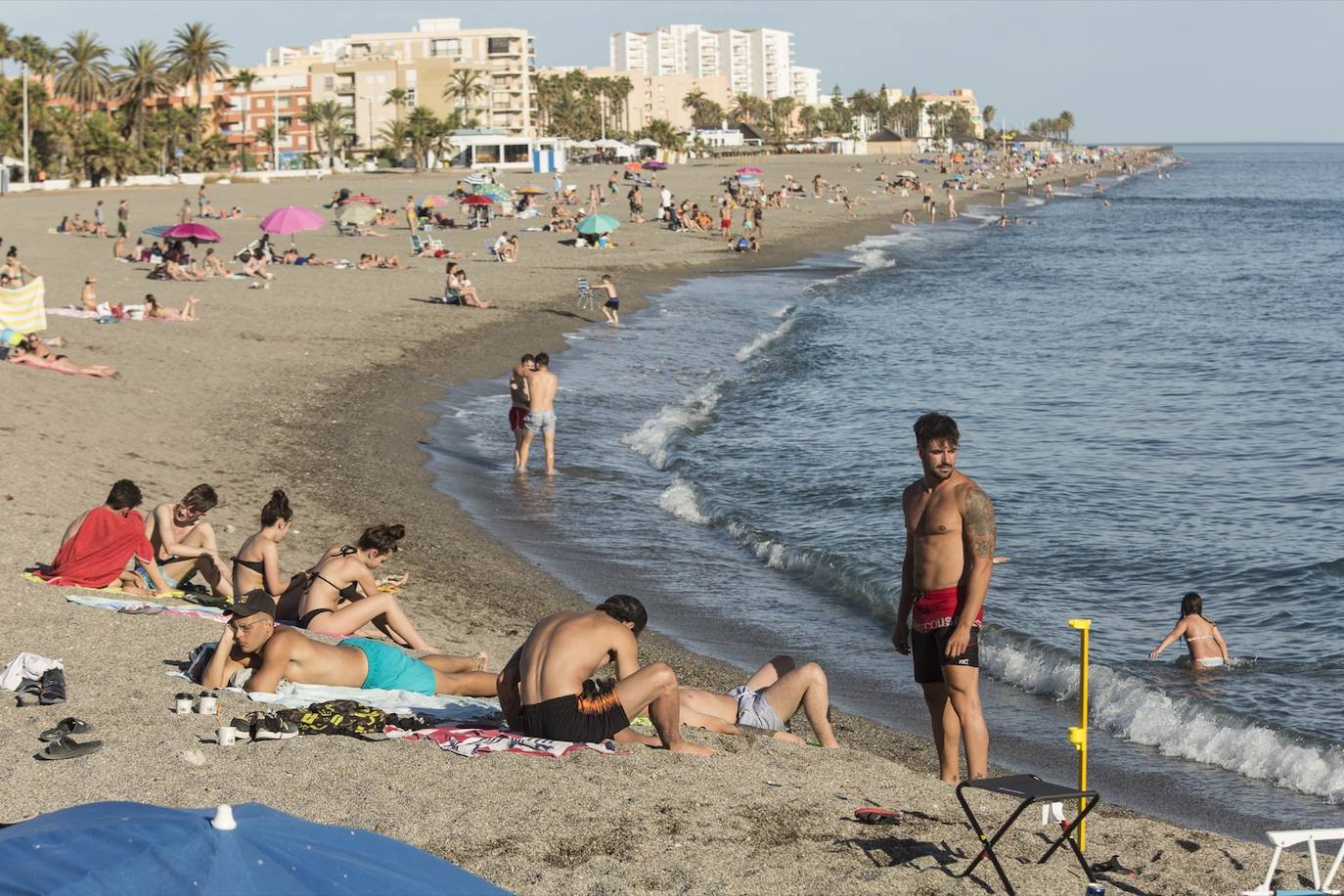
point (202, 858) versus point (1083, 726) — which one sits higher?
point (202, 858)

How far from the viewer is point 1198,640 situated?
35.9 ft

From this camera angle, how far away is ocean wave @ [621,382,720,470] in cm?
1878

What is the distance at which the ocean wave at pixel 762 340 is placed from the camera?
92.4 feet

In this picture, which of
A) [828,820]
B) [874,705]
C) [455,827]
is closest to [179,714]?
[455,827]

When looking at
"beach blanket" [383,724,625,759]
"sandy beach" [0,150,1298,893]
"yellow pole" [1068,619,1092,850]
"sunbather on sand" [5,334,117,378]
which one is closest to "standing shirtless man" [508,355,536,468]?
"sandy beach" [0,150,1298,893]

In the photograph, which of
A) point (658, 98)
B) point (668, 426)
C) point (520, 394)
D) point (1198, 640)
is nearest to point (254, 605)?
point (1198, 640)

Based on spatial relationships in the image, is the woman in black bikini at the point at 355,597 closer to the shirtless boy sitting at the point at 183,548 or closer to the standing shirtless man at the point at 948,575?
the shirtless boy sitting at the point at 183,548

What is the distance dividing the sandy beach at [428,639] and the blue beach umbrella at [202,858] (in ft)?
6.15

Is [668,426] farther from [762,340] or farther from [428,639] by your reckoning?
[428,639]

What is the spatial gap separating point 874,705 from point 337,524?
5.81 m

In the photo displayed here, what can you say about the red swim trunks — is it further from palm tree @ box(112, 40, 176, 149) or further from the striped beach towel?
palm tree @ box(112, 40, 176, 149)

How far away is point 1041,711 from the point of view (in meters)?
10.1

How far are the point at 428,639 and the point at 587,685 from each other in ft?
10.9

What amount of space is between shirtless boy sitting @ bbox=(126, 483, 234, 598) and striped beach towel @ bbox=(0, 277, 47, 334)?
9.35 metres
